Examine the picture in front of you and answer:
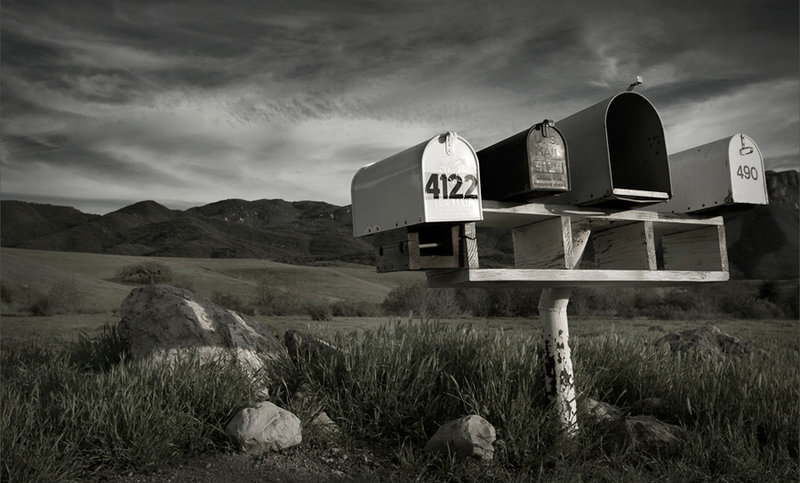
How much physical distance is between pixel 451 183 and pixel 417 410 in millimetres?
1760

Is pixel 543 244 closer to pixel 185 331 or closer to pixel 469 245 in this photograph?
pixel 469 245

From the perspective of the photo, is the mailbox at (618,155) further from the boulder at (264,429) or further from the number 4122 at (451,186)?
the boulder at (264,429)

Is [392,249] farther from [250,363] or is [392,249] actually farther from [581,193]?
[250,363]

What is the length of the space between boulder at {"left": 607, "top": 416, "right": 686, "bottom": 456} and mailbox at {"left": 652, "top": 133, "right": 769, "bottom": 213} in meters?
1.57

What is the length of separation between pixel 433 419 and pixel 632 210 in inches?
77.5

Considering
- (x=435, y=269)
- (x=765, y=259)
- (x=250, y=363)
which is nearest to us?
(x=435, y=269)

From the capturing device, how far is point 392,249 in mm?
3305

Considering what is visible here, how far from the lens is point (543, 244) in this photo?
3.71 m

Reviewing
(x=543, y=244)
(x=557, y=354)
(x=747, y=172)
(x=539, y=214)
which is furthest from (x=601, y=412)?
(x=747, y=172)

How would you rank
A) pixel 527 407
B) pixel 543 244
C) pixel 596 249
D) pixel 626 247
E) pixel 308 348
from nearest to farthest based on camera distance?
1. pixel 543 244
2. pixel 527 407
3. pixel 626 247
4. pixel 596 249
5. pixel 308 348

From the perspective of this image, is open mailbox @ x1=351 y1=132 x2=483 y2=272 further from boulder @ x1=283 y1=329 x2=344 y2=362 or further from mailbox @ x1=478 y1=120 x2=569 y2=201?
boulder @ x1=283 y1=329 x2=344 y2=362

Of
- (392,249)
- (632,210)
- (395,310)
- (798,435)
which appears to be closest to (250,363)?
(392,249)

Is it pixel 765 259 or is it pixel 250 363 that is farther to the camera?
pixel 765 259

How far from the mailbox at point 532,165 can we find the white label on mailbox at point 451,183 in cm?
35
